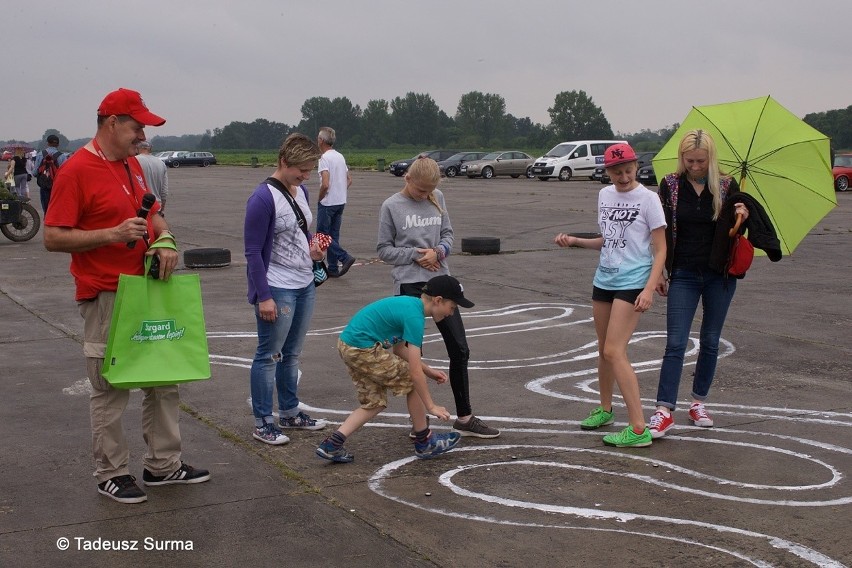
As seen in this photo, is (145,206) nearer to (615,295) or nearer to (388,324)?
(388,324)

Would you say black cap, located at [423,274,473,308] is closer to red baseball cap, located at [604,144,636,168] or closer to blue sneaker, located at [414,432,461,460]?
blue sneaker, located at [414,432,461,460]

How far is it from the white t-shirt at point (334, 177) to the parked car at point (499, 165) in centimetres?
3627

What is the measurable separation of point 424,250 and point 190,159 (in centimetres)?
6984

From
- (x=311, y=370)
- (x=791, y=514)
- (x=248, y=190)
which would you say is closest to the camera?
(x=791, y=514)

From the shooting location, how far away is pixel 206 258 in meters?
13.9

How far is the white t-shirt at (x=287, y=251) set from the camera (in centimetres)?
583

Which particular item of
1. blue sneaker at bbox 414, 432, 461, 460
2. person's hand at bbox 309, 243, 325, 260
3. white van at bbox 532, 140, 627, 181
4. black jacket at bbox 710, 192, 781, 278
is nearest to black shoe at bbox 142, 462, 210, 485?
blue sneaker at bbox 414, 432, 461, 460

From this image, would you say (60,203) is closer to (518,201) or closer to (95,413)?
(95,413)

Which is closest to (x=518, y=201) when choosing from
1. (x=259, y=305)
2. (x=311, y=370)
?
(x=311, y=370)

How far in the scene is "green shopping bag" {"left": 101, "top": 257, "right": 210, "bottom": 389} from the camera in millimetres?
4777

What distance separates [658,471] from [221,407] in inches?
115

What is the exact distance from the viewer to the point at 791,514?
15.4ft

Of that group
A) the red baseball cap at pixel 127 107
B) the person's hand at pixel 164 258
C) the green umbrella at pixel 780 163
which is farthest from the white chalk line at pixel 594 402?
the red baseball cap at pixel 127 107

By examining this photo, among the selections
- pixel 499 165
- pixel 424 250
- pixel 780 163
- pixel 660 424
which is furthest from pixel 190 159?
pixel 660 424
